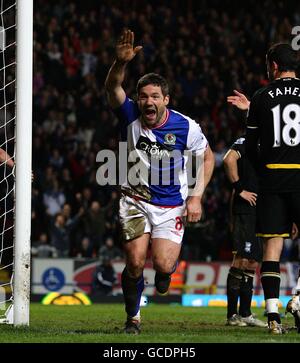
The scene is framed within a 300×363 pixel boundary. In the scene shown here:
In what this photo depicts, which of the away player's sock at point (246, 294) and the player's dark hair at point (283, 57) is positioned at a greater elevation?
the player's dark hair at point (283, 57)

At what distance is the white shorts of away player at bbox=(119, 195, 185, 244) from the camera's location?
822 centimetres

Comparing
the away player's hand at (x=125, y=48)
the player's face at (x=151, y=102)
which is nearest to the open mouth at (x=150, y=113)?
the player's face at (x=151, y=102)

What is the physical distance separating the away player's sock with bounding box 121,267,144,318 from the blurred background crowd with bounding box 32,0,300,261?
951 cm

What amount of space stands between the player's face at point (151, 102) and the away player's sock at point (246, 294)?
2.74 m

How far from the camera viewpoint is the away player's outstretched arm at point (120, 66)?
25.5 ft

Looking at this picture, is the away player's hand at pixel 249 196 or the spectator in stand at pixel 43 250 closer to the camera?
the away player's hand at pixel 249 196

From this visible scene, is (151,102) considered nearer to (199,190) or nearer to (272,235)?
(199,190)

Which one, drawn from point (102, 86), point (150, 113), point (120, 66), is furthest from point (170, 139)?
point (102, 86)

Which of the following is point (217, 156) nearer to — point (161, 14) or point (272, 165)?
point (161, 14)

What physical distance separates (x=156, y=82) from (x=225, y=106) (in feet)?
47.6

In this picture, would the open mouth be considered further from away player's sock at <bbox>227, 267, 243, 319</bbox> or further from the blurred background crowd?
the blurred background crowd

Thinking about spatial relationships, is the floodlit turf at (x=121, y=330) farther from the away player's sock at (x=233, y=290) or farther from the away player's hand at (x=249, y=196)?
the away player's hand at (x=249, y=196)

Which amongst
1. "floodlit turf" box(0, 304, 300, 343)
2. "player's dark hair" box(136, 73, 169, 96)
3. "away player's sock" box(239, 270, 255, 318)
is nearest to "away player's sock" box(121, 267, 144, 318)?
"floodlit turf" box(0, 304, 300, 343)

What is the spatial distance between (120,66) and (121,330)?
229cm
